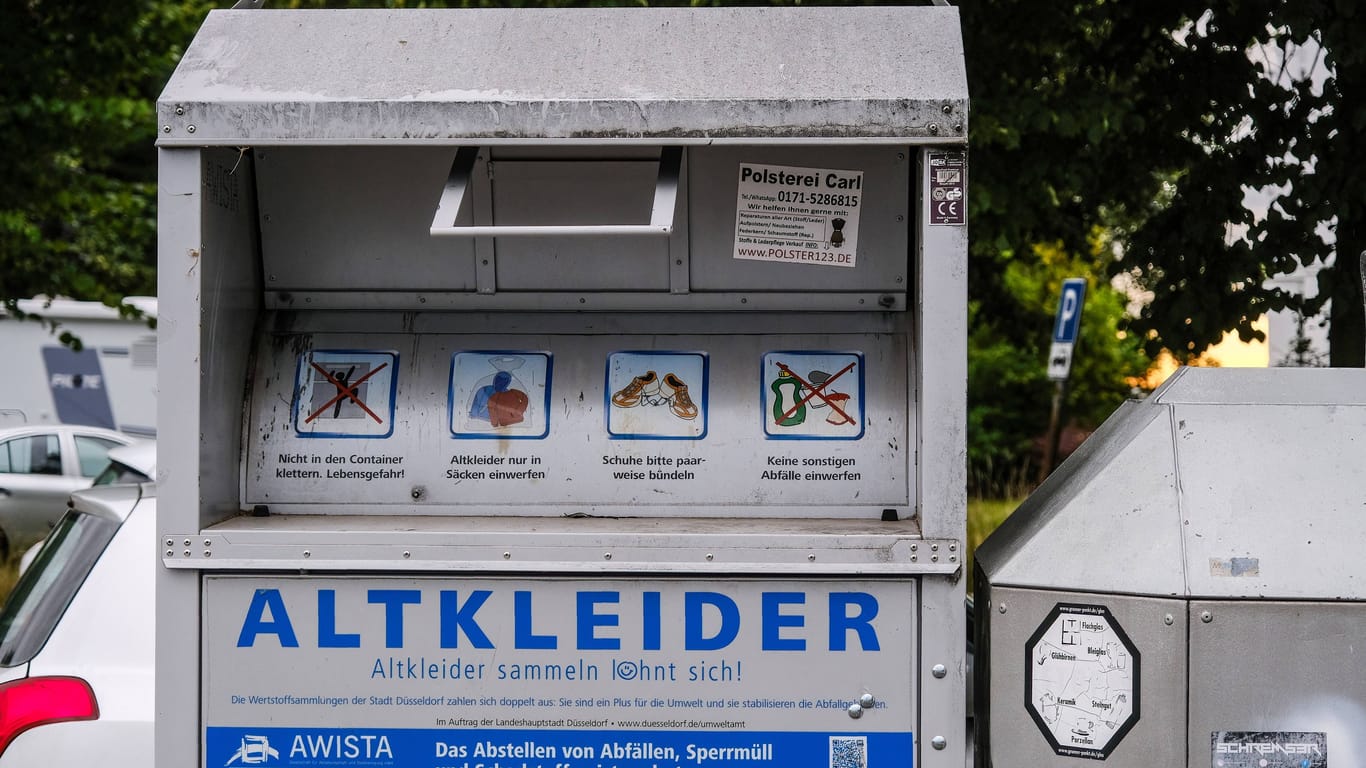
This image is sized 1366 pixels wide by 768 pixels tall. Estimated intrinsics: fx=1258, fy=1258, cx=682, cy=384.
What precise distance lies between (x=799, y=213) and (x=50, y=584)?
2169mm

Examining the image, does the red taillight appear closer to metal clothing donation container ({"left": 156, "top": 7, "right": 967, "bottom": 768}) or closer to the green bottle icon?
metal clothing donation container ({"left": 156, "top": 7, "right": 967, "bottom": 768})

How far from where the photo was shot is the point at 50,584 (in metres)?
3.29

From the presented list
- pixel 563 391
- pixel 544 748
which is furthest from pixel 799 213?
pixel 544 748

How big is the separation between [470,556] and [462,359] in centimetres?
63

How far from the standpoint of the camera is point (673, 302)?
3021mm

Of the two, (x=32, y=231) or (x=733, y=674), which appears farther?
(x=32, y=231)

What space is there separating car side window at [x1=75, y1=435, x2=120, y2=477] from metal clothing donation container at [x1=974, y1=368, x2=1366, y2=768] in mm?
10282

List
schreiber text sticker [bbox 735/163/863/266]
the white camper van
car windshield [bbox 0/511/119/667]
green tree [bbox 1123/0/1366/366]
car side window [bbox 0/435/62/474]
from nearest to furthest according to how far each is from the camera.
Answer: schreiber text sticker [bbox 735/163/863/266]
car windshield [bbox 0/511/119/667]
green tree [bbox 1123/0/1366/366]
car side window [bbox 0/435/62/474]
the white camper van

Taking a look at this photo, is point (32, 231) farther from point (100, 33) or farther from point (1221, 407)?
point (1221, 407)

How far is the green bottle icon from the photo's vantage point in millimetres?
2885

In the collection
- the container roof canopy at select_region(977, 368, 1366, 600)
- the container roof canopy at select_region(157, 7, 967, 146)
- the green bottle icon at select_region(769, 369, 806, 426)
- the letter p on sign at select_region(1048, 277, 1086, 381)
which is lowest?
the container roof canopy at select_region(977, 368, 1366, 600)

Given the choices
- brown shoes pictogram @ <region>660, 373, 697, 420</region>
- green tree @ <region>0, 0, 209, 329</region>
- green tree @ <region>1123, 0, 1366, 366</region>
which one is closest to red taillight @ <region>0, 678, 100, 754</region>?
brown shoes pictogram @ <region>660, 373, 697, 420</region>

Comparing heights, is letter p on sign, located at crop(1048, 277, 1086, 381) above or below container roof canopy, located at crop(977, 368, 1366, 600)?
above

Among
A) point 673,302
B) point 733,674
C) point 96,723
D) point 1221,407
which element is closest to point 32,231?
point 96,723
